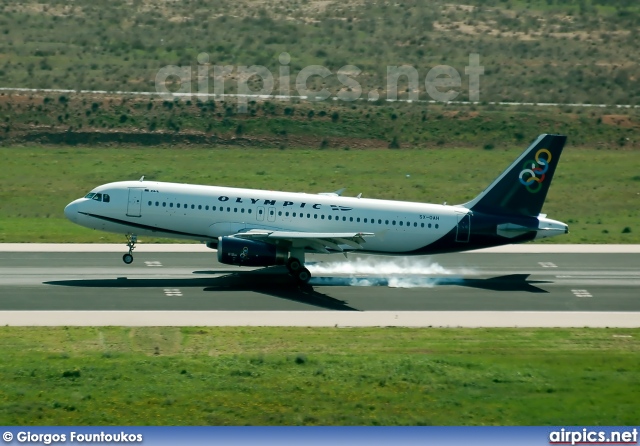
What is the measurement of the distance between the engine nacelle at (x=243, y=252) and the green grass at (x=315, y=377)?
25.3ft

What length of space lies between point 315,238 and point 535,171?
10760 mm

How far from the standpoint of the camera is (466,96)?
328 feet

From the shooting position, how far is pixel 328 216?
4656 cm

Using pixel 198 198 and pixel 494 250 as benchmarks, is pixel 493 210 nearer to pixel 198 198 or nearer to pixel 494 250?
pixel 494 250

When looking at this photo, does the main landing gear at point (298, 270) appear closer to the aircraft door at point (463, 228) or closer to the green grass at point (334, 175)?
the aircraft door at point (463, 228)

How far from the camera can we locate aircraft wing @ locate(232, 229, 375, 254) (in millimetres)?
43469

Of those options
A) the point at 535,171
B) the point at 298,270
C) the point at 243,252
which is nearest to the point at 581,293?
the point at 535,171

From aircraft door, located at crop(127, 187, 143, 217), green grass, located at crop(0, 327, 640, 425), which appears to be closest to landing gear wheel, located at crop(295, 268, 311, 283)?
aircraft door, located at crop(127, 187, 143, 217)

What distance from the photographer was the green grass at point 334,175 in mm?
66625

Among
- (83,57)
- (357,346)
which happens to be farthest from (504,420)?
(83,57)

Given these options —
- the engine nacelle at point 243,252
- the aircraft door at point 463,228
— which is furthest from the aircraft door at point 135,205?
the aircraft door at point 463,228

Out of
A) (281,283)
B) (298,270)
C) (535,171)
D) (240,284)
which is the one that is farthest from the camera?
(535,171)

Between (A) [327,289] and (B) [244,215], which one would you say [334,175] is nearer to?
(B) [244,215]

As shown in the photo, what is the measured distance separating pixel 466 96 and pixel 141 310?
217 feet
